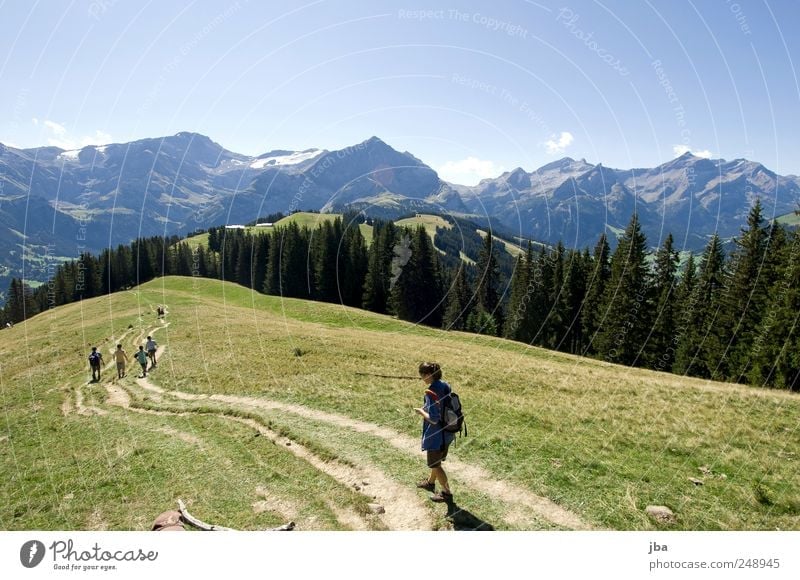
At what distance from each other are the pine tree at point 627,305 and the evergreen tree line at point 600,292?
6.7 inches

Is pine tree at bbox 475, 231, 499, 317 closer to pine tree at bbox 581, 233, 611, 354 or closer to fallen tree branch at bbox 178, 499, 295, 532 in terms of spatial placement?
pine tree at bbox 581, 233, 611, 354

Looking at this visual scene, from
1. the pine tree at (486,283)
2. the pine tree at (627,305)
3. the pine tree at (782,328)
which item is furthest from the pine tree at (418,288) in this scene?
the pine tree at (782,328)

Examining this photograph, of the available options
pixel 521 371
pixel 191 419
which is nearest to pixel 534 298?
pixel 521 371

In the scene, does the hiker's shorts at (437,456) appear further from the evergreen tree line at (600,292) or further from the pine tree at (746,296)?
the pine tree at (746,296)

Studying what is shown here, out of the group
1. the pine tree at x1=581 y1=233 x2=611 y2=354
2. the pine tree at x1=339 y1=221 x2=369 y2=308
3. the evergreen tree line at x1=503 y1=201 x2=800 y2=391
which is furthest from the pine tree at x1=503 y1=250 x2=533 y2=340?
the pine tree at x1=339 y1=221 x2=369 y2=308

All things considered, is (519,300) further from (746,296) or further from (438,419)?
(438,419)

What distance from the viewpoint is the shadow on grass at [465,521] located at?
10.0 m

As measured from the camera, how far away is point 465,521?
33.6ft

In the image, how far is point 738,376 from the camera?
49406mm

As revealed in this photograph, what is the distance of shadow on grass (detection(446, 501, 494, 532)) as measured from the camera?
33.0ft
